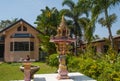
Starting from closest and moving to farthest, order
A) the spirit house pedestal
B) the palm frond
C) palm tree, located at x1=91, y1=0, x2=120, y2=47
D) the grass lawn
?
the spirit house pedestal, the grass lawn, palm tree, located at x1=91, y1=0, x2=120, y2=47, the palm frond

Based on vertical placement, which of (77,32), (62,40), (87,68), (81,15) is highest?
(81,15)

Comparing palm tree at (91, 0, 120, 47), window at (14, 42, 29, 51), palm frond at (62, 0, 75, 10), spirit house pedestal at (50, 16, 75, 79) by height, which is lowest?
spirit house pedestal at (50, 16, 75, 79)

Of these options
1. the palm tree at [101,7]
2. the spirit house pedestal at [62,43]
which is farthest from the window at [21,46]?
the spirit house pedestal at [62,43]

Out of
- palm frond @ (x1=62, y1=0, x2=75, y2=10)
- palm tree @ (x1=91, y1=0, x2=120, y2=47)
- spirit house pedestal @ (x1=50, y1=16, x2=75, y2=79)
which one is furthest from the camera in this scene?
palm frond @ (x1=62, y1=0, x2=75, y2=10)

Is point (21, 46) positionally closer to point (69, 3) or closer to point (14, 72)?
point (69, 3)

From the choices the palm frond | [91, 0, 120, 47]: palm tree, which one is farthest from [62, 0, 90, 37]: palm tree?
[91, 0, 120, 47]: palm tree

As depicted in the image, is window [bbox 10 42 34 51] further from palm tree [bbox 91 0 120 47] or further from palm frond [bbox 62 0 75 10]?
palm tree [bbox 91 0 120 47]

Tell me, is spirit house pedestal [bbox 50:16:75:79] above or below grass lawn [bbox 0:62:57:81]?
above

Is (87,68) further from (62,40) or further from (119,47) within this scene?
(119,47)

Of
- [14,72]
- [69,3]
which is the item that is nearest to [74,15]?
[69,3]

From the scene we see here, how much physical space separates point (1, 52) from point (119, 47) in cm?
1886

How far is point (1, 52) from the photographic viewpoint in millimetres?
42938

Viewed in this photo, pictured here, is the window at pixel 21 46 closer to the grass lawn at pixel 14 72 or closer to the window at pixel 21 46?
the window at pixel 21 46

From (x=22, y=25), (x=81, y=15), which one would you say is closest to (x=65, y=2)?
(x=81, y=15)
